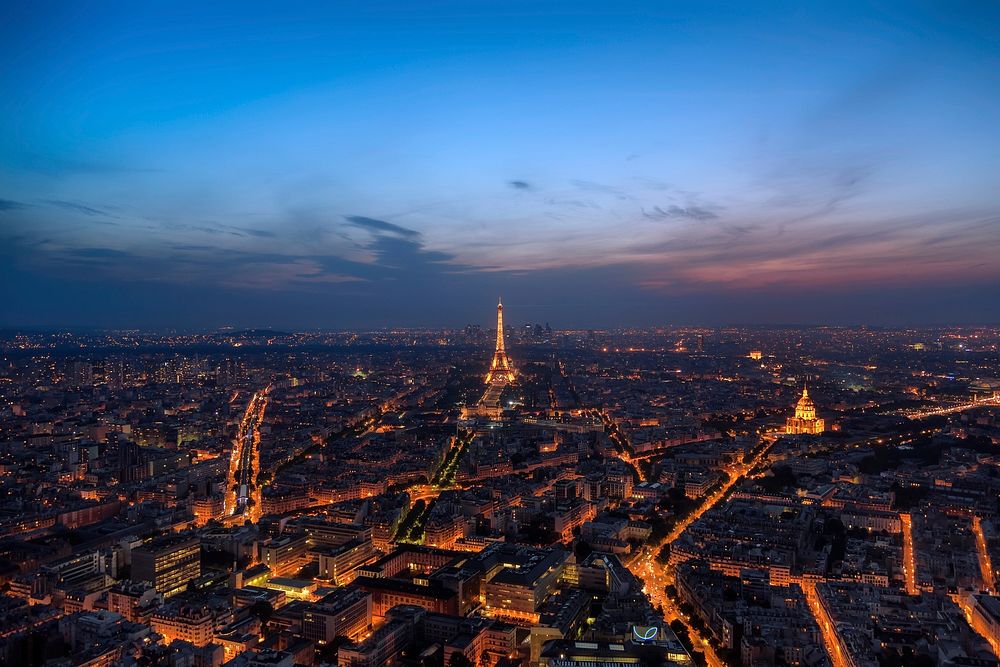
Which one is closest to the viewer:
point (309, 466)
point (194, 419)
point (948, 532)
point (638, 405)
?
point (948, 532)

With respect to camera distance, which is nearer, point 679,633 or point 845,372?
point 679,633

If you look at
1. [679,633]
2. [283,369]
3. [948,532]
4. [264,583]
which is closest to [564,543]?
[679,633]

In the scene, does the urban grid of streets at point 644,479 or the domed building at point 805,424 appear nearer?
the urban grid of streets at point 644,479

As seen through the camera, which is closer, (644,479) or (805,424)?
(644,479)

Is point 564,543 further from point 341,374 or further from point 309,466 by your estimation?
point 341,374

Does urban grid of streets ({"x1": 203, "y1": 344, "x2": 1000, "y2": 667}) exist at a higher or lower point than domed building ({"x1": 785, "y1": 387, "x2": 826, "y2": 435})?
lower

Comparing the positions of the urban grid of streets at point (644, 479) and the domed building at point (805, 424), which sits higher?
the domed building at point (805, 424)

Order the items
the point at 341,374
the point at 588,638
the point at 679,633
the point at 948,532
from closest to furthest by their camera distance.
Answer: the point at 588,638
the point at 679,633
the point at 948,532
the point at 341,374

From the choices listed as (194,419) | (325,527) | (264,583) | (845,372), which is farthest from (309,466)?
(845,372)

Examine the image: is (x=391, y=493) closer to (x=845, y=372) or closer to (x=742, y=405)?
(x=742, y=405)

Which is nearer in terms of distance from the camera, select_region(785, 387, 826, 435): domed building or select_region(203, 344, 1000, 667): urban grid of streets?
select_region(203, 344, 1000, 667): urban grid of streets
